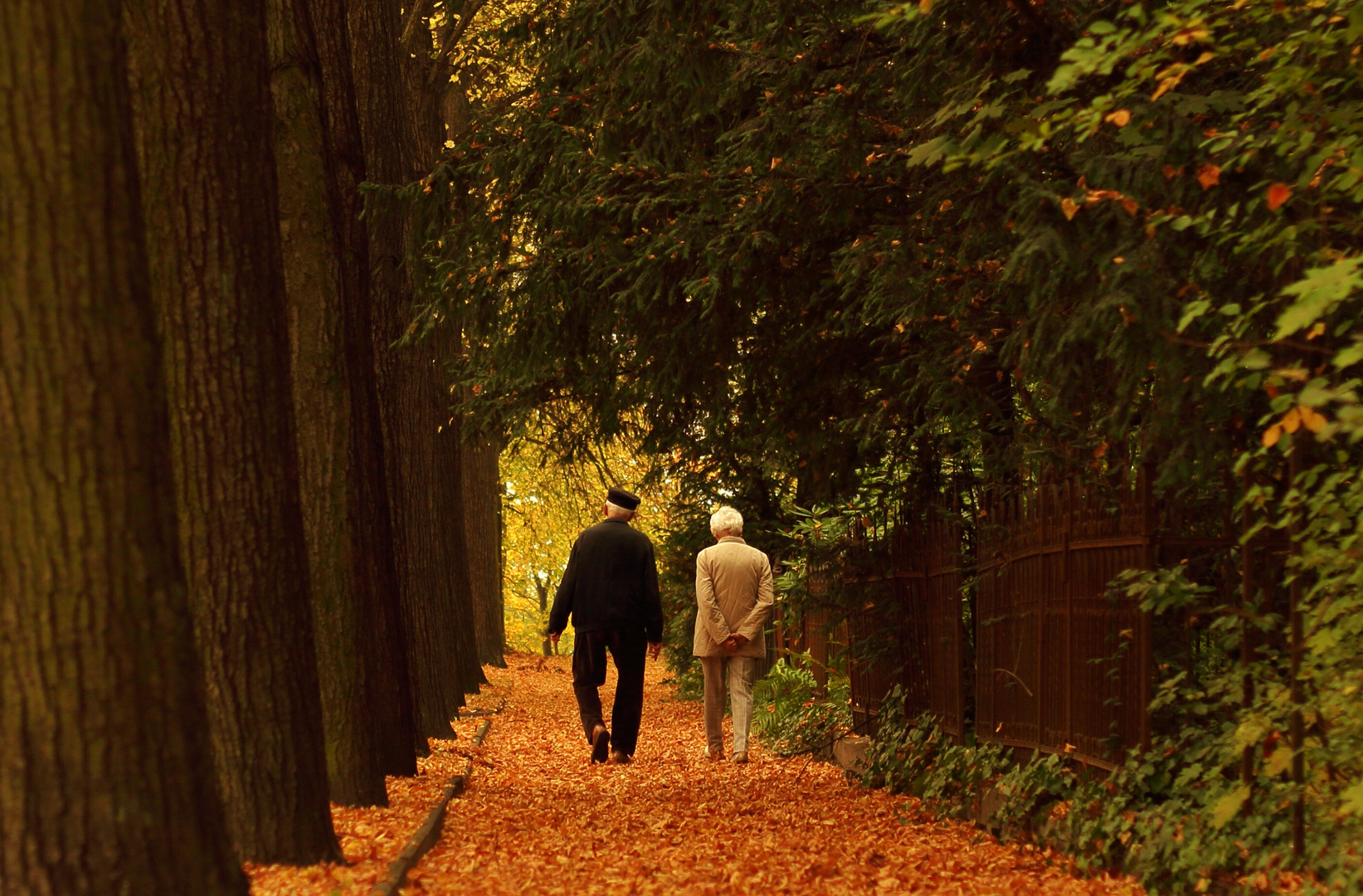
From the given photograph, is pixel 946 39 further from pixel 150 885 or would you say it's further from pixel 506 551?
pixel 506 551

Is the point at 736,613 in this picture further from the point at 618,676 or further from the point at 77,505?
the point at 77,505

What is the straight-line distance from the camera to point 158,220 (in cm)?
572

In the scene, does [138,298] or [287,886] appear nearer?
[138,298]

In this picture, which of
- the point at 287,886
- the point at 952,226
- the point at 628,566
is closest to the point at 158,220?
the point at 287,886

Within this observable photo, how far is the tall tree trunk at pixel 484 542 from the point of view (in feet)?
74.3

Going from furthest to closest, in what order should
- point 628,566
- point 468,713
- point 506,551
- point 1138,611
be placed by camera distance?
point 506,551 → point 468,713 → point 628,566 → point 1138,611

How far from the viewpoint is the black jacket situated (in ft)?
36.4

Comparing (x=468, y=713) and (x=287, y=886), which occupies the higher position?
(x=287, y=886)

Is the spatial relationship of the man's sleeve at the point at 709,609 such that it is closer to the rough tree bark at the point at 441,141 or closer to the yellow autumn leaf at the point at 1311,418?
the rough tree bark at the point at 441,141

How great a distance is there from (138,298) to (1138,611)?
4.36 m

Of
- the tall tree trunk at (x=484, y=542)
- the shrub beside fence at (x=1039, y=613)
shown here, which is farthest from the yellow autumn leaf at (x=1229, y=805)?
the tall tree trunk at (x=484, y=542)

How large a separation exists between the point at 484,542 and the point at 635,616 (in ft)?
45.0

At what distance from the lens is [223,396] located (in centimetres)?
573

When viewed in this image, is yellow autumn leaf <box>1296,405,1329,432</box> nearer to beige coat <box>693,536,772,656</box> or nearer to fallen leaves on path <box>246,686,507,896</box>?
fallen leaves on path <box>246,686,507,896</box>
